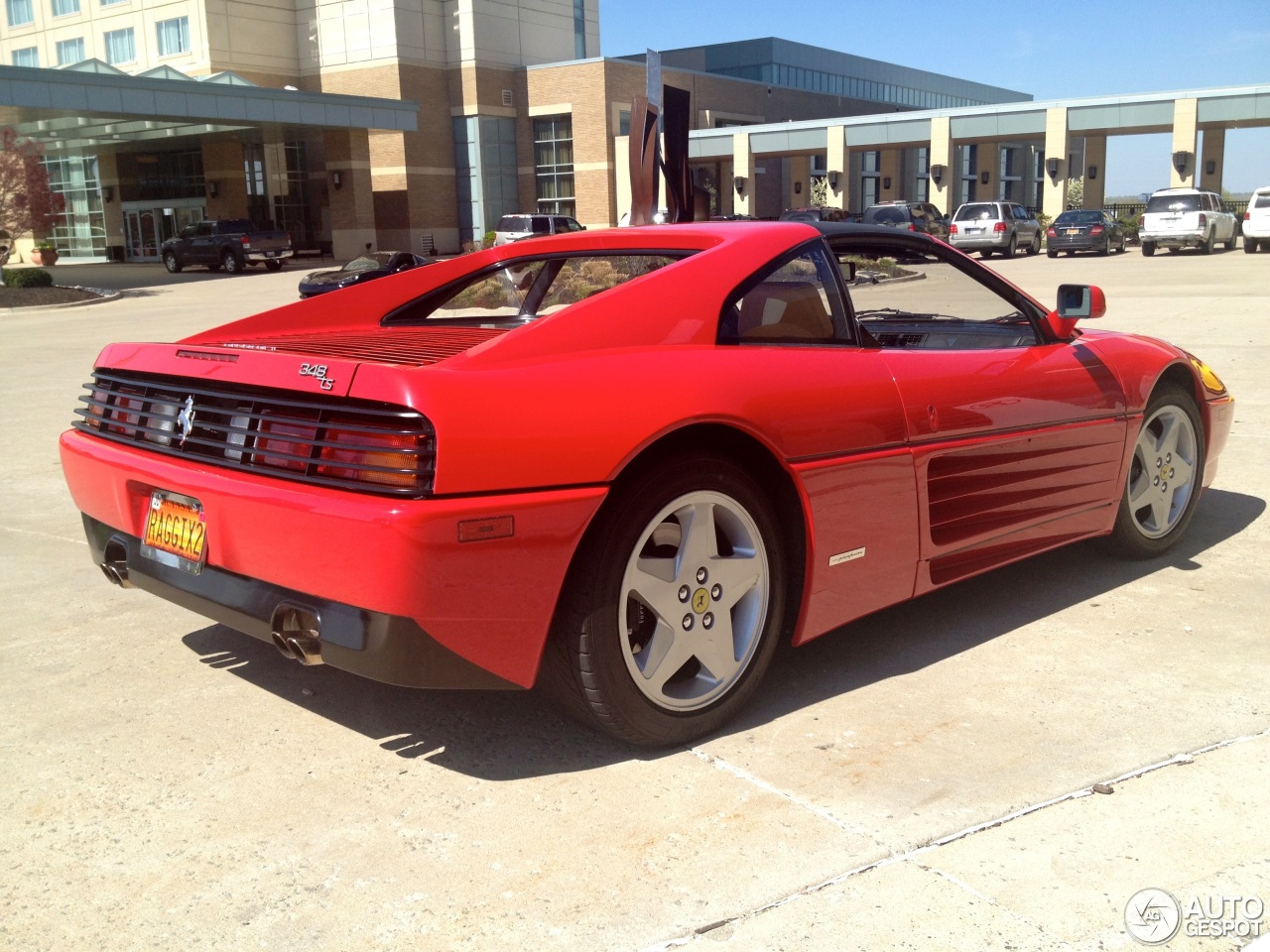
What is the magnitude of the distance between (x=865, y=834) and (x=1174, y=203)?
36.8 metres

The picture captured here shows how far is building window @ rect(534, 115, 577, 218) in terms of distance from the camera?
5319 centimetres

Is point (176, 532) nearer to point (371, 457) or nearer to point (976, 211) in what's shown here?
point (371, 457)

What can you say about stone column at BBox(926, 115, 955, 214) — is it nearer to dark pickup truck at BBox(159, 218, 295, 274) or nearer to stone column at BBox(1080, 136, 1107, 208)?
stone column at BBox(1080, 136, 1107, 208)

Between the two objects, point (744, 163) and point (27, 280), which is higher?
point (744, 163)

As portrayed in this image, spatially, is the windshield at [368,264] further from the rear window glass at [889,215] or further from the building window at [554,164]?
the building window at [554,164]

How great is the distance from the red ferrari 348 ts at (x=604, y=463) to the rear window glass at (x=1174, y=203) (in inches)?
1348

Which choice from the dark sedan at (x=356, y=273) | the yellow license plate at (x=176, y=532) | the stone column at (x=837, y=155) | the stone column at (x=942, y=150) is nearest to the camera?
the yellow license plate at (x=176, y=532)

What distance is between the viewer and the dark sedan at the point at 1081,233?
35469 millimetres

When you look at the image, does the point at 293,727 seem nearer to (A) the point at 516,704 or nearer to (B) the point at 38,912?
(A) the point at 516,704

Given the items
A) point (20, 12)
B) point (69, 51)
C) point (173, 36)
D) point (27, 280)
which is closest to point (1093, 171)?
point (173, 36)

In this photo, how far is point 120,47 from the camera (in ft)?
173

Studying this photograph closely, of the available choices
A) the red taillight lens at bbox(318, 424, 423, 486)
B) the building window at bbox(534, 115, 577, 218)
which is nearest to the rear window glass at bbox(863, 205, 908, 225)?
the building window at bbox(534, 115, 577, 218)

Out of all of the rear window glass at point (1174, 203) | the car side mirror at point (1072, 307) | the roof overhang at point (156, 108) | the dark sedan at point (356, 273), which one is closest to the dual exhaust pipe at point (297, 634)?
the car side mirror at point (1072, 307)

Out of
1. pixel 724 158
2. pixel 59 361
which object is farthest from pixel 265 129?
pixel 59 361
